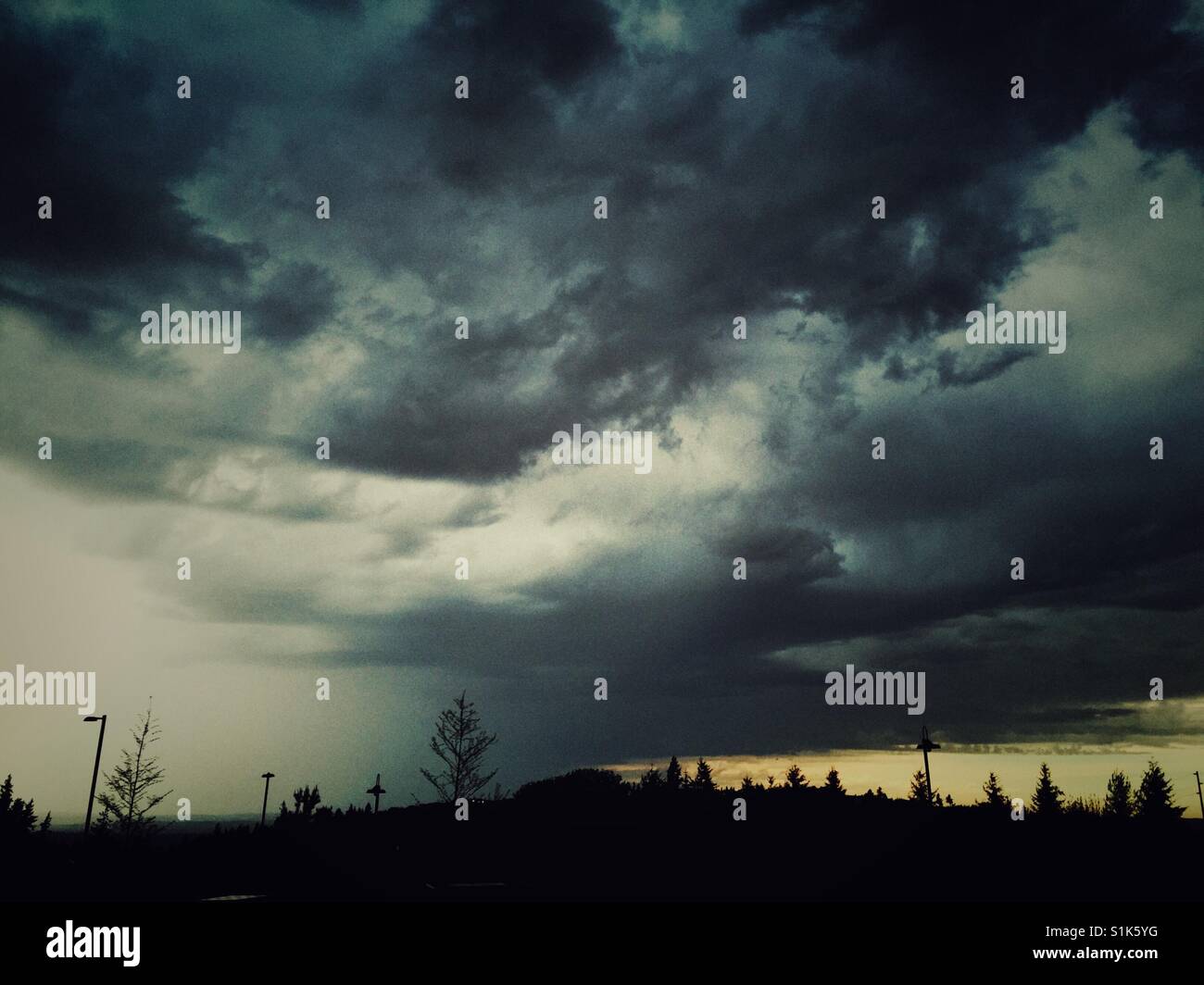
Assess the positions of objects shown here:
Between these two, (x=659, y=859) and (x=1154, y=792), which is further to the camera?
(x=1154, y=792)

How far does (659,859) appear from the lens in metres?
48.5

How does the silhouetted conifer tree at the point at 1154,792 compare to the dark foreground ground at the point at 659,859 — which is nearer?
the dark foreground ground at the point at 659,859

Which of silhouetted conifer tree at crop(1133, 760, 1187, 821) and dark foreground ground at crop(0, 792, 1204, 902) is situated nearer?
dark foreground ground at crop(0, 792, 1204, 902)

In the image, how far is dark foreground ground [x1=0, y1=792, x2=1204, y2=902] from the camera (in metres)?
44.2

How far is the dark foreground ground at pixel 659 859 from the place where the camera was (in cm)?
4425
